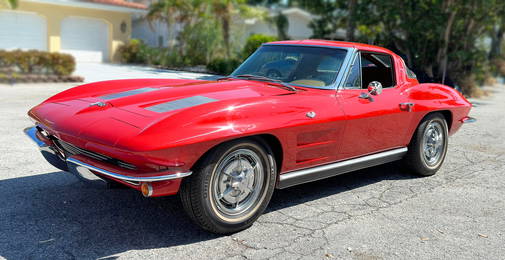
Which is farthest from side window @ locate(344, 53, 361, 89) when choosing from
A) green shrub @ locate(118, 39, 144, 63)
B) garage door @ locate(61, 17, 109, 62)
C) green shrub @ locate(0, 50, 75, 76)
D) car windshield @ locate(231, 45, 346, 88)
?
green shrub @ locate(118, 39, 144, 63)

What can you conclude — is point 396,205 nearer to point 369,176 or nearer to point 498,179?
point 369,176

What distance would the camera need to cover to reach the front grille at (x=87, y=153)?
3.32 metres

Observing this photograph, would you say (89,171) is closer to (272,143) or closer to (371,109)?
(272,143)

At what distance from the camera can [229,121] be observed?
3.46 meters

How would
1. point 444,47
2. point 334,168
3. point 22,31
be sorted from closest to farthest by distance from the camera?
point 334,168 < point 444,47 < point 22,31

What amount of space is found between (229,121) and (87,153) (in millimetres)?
1047

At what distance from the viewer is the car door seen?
448 cm

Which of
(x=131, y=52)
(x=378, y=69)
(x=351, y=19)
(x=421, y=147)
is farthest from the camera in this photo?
(x=131, y=52)

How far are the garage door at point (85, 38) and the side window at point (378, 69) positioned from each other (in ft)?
66.4

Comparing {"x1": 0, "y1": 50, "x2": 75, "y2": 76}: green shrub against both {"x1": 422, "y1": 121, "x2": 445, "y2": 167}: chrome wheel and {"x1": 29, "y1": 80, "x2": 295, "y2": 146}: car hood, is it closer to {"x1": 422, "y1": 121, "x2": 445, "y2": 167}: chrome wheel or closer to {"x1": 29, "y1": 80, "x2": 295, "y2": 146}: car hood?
{"x1": 29, "y1": 80, "x2": 295, "y2": 146}: car hood

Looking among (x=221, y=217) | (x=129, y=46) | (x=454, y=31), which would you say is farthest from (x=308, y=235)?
(x=129, y=46)

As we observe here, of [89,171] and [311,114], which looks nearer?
[89,171]

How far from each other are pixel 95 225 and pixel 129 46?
22.3m

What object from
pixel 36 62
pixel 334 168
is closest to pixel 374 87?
pixel 334 168
